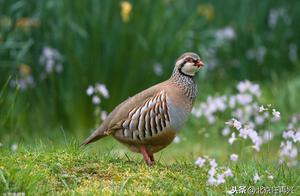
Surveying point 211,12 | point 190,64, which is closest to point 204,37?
point 211,12

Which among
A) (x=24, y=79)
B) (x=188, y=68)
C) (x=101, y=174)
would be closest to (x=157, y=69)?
(x=24, y=79)

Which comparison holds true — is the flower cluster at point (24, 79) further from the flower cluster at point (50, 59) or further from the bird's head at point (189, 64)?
the bird's head at point (189, 64)

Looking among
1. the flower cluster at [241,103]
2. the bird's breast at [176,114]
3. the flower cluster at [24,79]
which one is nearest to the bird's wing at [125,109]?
the bird's breast at [176,114]

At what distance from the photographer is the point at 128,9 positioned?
931cm

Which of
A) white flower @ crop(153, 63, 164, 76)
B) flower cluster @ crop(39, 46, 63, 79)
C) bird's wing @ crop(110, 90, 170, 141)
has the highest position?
white flower @ crop(153, 63, 164, 76)

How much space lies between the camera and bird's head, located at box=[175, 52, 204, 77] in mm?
6555

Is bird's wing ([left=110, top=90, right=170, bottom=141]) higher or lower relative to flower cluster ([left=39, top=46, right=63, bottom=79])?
lower

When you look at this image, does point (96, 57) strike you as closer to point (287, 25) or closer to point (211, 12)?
point (211, 12)

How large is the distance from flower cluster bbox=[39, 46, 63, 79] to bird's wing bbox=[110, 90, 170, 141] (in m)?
3.61

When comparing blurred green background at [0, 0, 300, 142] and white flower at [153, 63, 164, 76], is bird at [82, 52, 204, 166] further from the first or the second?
white flower at [153, 63, 164, 76]

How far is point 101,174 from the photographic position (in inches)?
223

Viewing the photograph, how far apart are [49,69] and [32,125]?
2.45ft

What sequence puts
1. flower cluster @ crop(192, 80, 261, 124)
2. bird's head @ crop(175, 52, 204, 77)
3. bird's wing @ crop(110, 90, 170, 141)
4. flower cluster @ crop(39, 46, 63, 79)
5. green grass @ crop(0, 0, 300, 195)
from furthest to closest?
1. flower cluster @ crop(39, 46, 63, 79)
2. green grass @ crop(0, 0, 300, 195)
3. flower cluster @ crop(192, 80, 261, 124)
4. bird's head @ crop(175, 52, 204, 77)
5. bird's wing @ crop(110, 90, 170, 141)

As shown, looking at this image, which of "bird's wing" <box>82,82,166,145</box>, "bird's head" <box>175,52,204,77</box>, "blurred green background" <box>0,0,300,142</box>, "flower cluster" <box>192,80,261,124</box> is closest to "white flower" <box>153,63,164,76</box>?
"blurred green background" <box>0,0,300,142</box>
